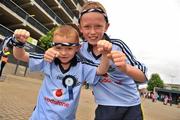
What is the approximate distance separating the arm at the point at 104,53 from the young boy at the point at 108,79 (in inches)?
7.6

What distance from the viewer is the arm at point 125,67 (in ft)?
7.70

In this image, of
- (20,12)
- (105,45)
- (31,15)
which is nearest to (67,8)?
(31,15)

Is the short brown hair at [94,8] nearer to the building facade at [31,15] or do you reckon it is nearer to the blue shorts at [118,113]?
the blue shorts at [118,113]

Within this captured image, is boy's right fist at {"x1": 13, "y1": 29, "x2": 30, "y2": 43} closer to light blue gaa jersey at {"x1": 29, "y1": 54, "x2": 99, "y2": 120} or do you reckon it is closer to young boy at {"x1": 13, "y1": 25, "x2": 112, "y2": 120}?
young boy at {"x1": 13, "y1": 25, "x2": 112, "y2": 120}

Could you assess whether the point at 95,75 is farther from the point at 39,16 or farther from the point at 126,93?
the point at 39,16

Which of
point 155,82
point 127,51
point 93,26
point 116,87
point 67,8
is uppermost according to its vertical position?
point 67,8

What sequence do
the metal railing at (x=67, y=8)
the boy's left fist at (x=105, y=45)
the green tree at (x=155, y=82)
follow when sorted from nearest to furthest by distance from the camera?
1. the boy's left fist at (x=105, y=45)
2. the metal railing at (x=67, y=8)
3. the green tree at (x=155, y=82)

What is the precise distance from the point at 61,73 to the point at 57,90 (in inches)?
6.8

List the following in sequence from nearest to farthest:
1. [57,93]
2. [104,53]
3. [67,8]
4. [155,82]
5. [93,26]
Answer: [104,53], [57,93], [93,26], [67,8], [155,82]

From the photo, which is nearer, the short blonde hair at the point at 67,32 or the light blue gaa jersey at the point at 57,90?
the light blue gaa jersey at the point at 57,90

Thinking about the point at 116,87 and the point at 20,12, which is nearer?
the point at 116,87

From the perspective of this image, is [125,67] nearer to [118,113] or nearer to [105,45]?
[105,45]

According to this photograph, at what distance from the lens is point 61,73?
2.98 meters

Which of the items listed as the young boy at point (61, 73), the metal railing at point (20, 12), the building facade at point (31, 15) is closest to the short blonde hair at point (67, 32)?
the young boy at point (61, 73)
